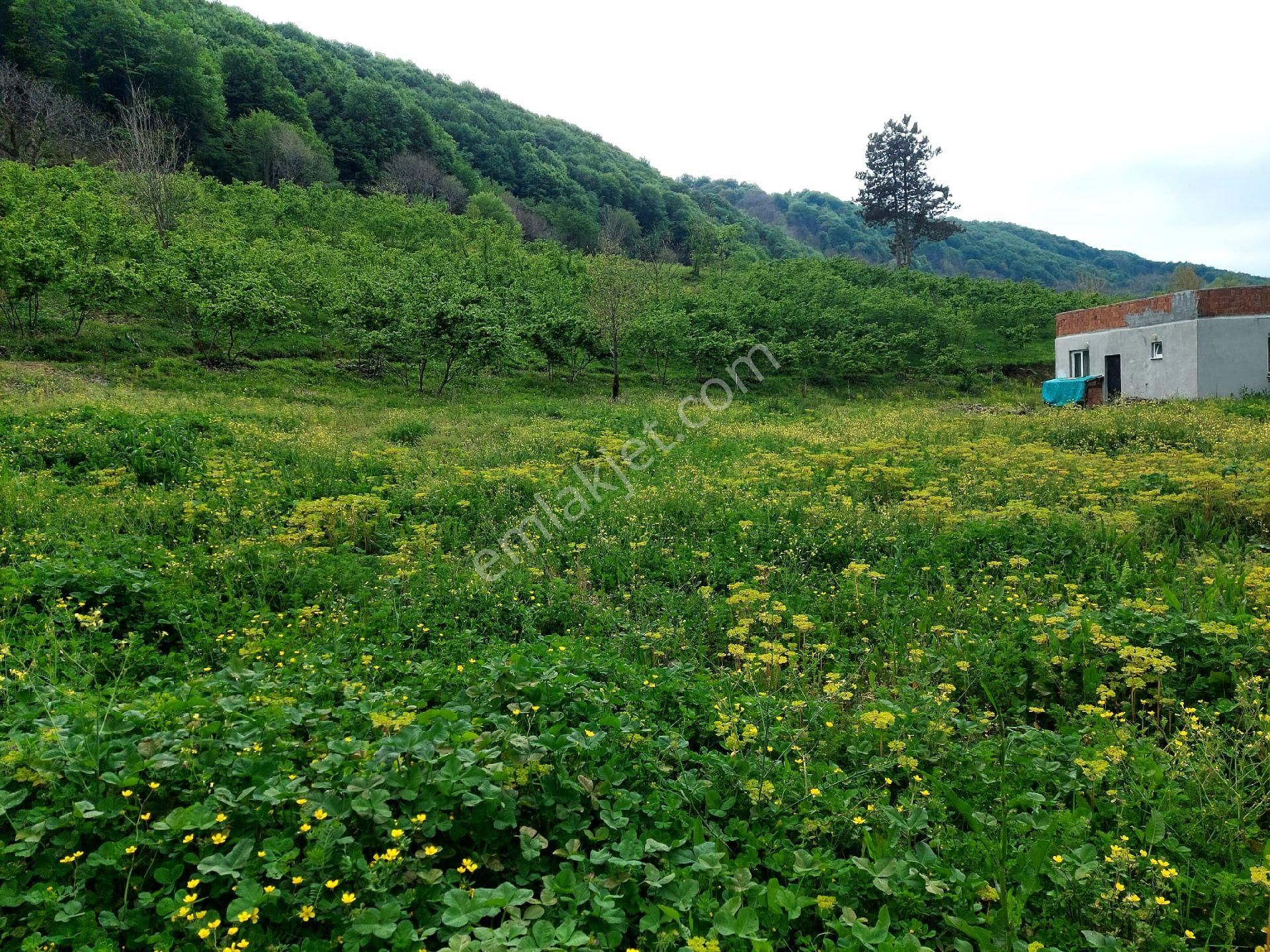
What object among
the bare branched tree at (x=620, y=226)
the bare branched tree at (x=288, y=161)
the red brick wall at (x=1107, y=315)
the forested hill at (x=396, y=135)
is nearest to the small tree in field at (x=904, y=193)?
the forested hill at (x=396, y=135)

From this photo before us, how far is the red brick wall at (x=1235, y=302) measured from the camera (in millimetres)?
19375

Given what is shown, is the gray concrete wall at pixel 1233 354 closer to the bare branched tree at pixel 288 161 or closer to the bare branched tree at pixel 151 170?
the bare branched tree at pixel 151 170

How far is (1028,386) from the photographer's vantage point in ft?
98.3

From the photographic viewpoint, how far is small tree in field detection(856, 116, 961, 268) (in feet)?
189

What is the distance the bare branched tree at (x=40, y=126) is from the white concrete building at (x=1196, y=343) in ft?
164

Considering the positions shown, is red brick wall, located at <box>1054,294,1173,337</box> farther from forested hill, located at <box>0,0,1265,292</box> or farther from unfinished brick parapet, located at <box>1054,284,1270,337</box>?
forested hill, located at <box>0,0,1265,292</box>

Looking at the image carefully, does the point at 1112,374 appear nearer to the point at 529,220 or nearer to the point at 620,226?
the point at 529,220

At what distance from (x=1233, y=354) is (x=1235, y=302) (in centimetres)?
149

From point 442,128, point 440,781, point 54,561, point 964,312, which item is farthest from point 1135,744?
point 442,128

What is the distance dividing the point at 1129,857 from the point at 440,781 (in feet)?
8.84

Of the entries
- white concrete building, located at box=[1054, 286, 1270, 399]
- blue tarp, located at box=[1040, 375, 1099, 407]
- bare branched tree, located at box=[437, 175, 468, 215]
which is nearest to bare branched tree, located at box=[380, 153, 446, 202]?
bare branched tree, located at box=[437, 175, 468, 215]

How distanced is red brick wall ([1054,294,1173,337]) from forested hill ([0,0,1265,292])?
3594 cm

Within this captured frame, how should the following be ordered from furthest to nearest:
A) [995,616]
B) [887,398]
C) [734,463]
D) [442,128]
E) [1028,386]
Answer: [442,128], [1028,386], [887,398], [734,463], [995,616]

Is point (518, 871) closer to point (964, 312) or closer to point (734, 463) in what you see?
point (734, 463)
